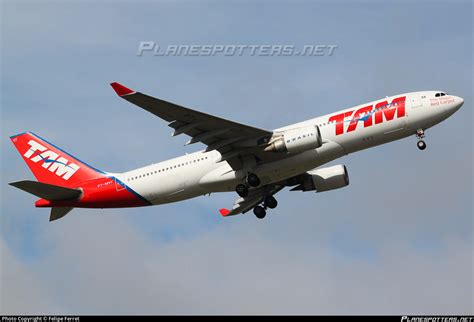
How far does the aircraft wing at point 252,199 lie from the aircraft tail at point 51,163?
27.3 ft

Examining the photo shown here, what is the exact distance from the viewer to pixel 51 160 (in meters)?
47.4

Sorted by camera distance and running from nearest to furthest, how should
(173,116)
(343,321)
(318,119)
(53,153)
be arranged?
(343,321) → (173,116) → (318,119) → (53,153)

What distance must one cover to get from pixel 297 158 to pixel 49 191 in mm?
13887

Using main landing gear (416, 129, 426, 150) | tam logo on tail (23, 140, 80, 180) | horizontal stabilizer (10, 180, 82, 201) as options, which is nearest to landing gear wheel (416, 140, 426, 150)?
main landing gear (416, 129, 426, 150)

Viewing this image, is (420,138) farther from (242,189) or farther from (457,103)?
(242,189)

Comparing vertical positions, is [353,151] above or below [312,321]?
above

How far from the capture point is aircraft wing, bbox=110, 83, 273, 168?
37781 mm

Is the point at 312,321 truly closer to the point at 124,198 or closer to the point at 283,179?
the point at 283,179

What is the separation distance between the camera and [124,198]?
44.0 m

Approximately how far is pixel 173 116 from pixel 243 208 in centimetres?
1096

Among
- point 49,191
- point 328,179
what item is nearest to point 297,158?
point 328,179

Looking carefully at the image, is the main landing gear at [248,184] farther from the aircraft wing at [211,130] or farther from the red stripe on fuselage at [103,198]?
the red stripe on fuselage at [103,198]

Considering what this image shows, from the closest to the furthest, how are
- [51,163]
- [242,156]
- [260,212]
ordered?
[242,156] < [260,212] < [51,163]

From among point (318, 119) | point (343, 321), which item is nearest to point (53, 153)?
point (318, 119)
